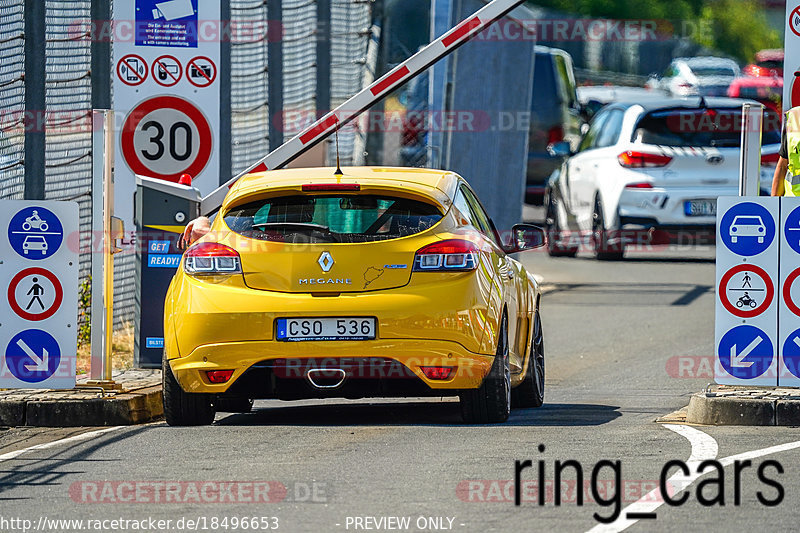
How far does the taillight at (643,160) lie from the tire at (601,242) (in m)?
0.78

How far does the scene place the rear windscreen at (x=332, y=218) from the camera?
9781 mm

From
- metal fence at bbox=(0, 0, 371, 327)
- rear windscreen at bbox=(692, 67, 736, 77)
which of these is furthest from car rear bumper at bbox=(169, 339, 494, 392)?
rear windscreen at bbox=(692, 67, 736, 77)

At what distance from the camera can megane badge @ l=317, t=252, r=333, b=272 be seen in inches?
380

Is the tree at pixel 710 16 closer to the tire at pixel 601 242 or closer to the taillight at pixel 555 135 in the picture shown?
the taillight at pixel 555 135

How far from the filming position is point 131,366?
42.9 ft

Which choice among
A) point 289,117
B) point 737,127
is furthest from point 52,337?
point 737,127

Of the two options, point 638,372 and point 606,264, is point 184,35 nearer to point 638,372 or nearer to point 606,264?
point 638,372

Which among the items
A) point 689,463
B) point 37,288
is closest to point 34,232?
point 37,288

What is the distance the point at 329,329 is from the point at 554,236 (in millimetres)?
13908

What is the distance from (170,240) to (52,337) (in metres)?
2.16

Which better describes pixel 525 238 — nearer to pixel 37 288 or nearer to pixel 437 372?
pixel 437 372

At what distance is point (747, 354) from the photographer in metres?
10.1

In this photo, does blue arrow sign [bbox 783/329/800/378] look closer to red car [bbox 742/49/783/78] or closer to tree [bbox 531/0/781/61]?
red car [bbox 742/49/783/78]

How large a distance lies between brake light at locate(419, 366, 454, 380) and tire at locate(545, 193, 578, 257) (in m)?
13.5
